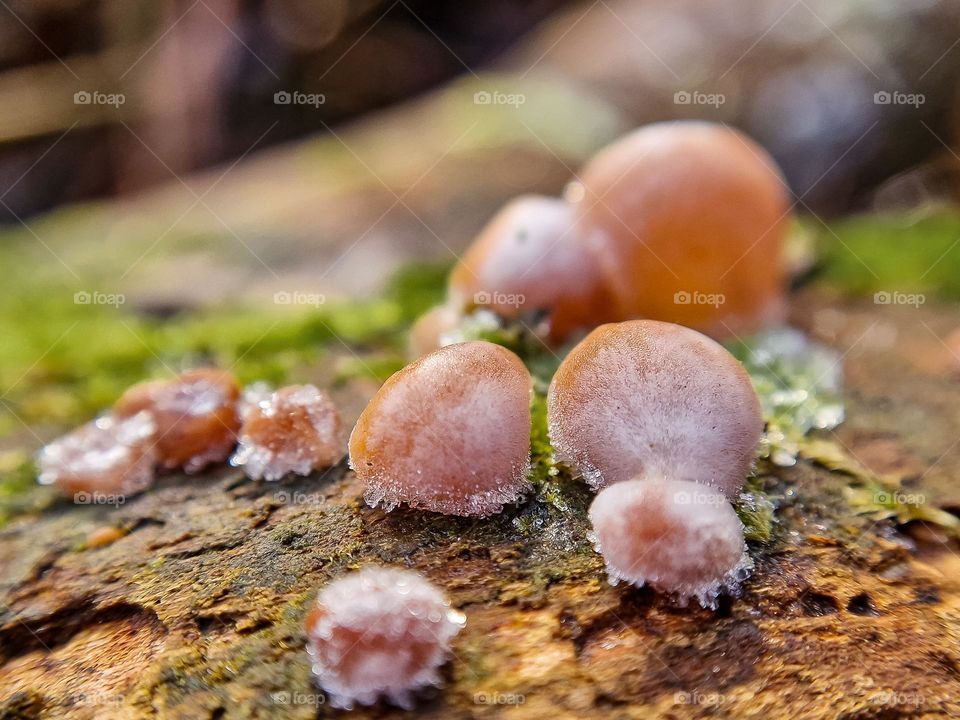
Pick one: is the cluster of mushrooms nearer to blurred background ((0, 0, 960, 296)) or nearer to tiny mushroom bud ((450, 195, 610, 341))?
tiny mushroom bud ((450, 195, 610, 341))

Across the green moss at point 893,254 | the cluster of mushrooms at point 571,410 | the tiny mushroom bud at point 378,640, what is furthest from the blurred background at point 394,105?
the tiny mushroom bud at point 378,640

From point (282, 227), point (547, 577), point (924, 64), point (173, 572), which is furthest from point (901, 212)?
point (173, 572)

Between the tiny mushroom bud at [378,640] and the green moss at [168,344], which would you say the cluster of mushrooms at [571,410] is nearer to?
the tiny mushroom bud at [378,640]

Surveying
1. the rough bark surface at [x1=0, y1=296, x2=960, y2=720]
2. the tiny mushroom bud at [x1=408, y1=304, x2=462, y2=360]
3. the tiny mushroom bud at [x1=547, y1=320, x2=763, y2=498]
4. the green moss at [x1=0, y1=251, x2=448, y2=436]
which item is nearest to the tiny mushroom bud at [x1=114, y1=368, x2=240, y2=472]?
the rough bark surface at [x1=0, y1=296, x2=960, y2=720]

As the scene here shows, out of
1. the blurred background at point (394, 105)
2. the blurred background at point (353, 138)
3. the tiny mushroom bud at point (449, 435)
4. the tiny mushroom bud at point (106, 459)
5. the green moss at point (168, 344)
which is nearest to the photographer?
the tiny mushroom bud at point (449, 435)

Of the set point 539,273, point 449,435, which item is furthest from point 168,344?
point 449,435

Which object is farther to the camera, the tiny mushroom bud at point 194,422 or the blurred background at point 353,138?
the blurred background at point 353,138

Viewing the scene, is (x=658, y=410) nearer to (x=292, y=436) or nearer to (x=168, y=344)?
(x=292, y=436)

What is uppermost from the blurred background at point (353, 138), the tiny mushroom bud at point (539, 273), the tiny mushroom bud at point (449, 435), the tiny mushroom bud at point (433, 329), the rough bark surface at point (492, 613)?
the blurred background at point (353, 138)
